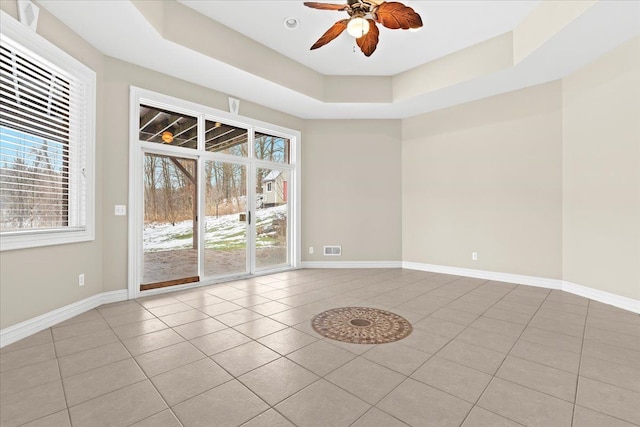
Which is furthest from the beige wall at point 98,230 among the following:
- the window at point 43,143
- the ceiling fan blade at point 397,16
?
the ceiling fan blade at point 397,16

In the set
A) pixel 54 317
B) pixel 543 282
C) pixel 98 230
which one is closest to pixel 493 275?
pixel 543 282

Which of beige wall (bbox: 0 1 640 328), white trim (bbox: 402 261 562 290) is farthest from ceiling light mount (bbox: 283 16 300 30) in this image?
white trim (bbox: 402 261 562 290)

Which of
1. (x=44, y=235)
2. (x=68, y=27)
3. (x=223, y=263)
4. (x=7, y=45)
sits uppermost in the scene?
(x=68, y=27)

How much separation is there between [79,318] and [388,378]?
10.7ft

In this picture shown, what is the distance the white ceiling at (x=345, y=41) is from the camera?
3.04 metres

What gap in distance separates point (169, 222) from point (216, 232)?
0.72 m

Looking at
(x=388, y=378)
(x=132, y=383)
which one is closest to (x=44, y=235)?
(x=132, y=383)

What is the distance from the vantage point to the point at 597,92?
3885mm

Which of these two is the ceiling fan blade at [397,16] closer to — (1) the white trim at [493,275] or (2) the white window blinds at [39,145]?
(2) the white window blinds at [39,145]

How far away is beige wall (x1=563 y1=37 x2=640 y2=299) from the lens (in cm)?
352

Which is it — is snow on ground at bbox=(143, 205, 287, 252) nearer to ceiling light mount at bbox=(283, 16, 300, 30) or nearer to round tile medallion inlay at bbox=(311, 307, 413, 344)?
round tile medallion inlay at bbox=(311, 307, 413, 344)

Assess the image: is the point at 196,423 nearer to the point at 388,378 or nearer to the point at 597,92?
the point at 388,378

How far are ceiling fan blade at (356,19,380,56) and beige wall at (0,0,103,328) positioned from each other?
10.1 ft

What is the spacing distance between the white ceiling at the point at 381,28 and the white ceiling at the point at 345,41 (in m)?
0.01
